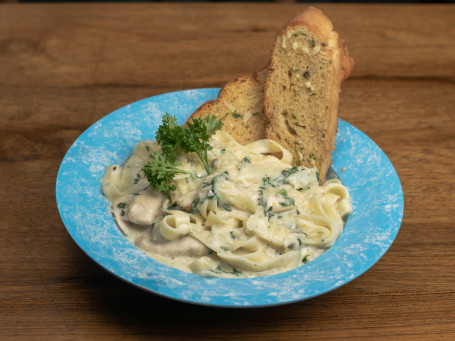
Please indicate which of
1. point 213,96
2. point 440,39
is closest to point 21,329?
point 213,96

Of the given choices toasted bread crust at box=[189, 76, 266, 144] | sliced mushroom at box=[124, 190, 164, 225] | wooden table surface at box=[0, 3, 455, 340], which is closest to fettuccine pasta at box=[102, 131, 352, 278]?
sliced mushroom at box=[124, 190, 164, 225]

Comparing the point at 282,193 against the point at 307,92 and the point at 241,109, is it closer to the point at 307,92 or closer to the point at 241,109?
A: the point at 307,92

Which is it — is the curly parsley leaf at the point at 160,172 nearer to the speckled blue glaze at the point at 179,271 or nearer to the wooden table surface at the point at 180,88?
the speckled blue glaze at the point at 179,271

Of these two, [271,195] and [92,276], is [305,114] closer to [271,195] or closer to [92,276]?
[271,195]

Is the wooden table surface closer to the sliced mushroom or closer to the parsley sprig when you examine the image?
the sliced mushroom

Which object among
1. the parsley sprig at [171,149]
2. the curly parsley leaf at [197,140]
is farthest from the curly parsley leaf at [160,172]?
the curly parsley leaf at [197,140]

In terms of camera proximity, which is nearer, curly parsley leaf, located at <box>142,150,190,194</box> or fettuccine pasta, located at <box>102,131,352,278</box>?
fettuccine pasta, located at <box>102,131,352,278</box>
